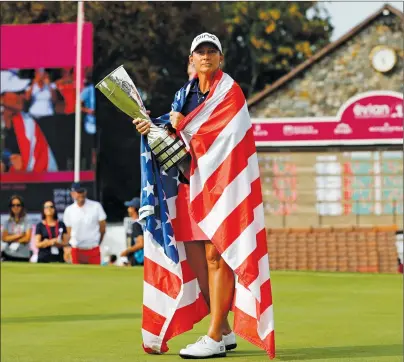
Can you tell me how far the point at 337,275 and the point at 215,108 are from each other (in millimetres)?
7847

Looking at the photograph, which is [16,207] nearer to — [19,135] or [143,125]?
[143,125]

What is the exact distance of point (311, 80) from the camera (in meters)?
35.5

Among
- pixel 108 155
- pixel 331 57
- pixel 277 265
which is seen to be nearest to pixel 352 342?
pixel 277 265

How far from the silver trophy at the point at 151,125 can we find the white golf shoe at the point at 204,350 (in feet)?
3.28

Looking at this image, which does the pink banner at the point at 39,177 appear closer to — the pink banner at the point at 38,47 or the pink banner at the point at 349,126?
the pink banner at the point at 38,47

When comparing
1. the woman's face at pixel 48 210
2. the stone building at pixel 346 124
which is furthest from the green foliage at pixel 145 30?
the woman's face at pixel 48 210

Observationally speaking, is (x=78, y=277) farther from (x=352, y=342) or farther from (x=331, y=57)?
(x=331, y=57)

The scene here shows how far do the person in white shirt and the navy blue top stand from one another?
1064cm

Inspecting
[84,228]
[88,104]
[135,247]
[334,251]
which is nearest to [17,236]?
[84,228]

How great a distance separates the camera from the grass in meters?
8.00

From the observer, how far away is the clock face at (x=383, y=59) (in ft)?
115

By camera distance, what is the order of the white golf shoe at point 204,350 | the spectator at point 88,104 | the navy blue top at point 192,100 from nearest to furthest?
1. the white golf shoe at point 204,350
2. the navy blue top at point 192,100
3. the spectator at point 88,104

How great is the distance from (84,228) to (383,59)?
60.3 feet

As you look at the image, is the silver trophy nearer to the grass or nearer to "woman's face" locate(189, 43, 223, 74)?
"woman's face" locate(189, 43, 223, 74)
